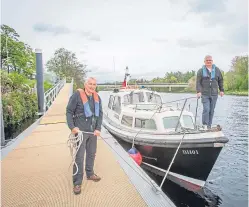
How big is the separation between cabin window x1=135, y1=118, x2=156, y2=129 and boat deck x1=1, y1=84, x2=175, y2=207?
98.8 inches

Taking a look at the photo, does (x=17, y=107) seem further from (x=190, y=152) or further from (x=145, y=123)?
(x=190, y=152)

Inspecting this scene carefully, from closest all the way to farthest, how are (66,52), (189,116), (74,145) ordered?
1. (74,145)
2. (189,116)
3. (66,52)

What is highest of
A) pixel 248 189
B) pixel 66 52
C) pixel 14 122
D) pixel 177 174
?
pixel 66 52

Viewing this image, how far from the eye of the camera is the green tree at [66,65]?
4878 centimetres

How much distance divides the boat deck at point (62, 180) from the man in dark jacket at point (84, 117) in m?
0.30

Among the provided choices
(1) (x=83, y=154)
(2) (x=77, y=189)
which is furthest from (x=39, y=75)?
(2) (x=77, y=189)

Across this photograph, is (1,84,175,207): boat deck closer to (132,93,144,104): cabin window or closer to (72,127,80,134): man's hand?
(72,127,80,134): man's hand

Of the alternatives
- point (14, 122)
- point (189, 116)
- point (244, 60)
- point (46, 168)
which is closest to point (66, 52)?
point (14, 122)

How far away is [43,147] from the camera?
649 centimetres

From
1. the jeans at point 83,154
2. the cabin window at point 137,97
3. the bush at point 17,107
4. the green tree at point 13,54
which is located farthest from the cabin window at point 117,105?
the green tree at point 13,54

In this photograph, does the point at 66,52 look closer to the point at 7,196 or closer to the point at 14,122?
the point at 14,122

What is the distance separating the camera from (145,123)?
9352mm

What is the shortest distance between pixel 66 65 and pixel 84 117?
→ 47166mm

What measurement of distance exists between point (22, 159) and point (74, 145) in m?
2.06
